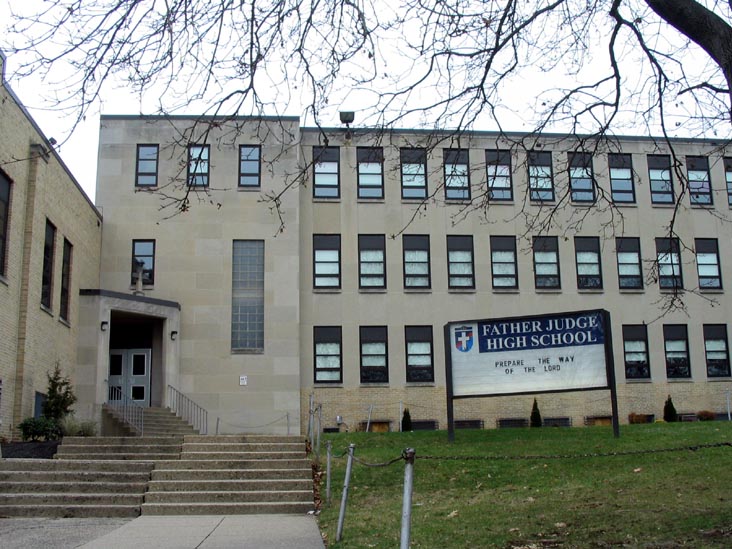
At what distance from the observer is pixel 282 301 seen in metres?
32.1

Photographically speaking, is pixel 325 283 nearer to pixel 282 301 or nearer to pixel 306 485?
pixel 282 301

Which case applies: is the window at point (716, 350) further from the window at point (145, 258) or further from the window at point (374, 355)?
the window at point (145, 258)

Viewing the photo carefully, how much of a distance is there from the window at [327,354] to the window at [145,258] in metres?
6.75

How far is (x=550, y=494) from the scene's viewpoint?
13414 mm

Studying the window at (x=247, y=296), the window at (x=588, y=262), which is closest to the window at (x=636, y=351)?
the window at (x=588, y=262)

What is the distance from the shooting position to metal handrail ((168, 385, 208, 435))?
30.1 meters

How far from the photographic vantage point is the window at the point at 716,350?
3497 cm

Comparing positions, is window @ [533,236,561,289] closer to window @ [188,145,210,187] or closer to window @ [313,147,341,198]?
window @ [313,147,341,198]

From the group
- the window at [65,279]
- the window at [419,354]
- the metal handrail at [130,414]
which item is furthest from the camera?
the window at [419,354]

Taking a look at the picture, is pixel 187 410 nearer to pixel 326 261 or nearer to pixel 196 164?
pixel 326 261

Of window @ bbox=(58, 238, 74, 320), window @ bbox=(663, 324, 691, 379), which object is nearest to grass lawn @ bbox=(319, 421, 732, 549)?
window @ bbox=(58, 238, 74, 320)

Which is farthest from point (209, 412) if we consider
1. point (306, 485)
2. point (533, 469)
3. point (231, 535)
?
point (231, 535)

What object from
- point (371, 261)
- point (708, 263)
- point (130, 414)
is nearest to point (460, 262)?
point (371, 261)

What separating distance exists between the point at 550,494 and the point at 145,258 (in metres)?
22.5
